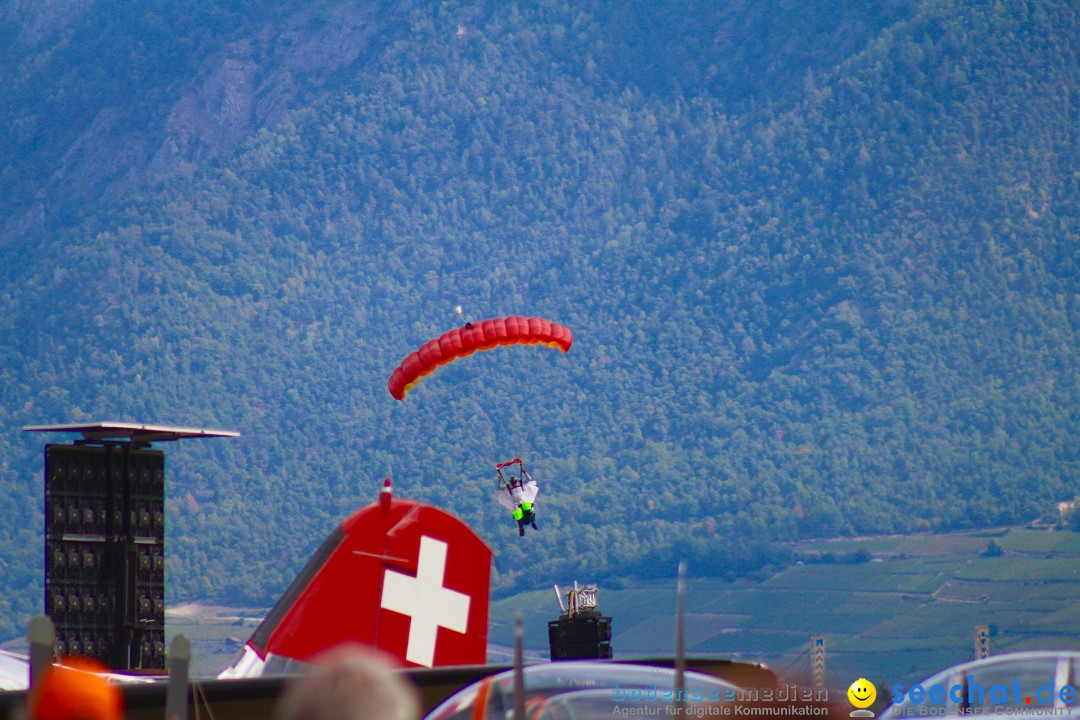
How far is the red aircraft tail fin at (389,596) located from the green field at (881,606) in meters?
91.5

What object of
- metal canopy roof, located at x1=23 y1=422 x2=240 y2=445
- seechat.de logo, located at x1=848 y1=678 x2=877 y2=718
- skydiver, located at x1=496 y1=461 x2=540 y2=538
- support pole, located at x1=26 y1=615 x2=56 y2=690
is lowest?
seechat.de logo, located at x1=848 y1=678 x2=877 y2=718

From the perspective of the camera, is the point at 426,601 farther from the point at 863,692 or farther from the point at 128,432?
the point at 128,432

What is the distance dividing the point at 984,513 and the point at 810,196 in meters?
71.1

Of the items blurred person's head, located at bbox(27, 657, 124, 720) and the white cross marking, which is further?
the white cross marking

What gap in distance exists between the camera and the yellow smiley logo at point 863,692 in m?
7.88

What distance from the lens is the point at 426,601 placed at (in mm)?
11633

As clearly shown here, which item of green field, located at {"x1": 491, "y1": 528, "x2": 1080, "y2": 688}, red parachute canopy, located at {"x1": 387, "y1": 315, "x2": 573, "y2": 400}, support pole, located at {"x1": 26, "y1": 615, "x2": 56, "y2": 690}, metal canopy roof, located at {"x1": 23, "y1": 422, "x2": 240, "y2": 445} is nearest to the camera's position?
support pole, located at {"x1": 26, "y1": 615, "x2": 56, "y2": 690}

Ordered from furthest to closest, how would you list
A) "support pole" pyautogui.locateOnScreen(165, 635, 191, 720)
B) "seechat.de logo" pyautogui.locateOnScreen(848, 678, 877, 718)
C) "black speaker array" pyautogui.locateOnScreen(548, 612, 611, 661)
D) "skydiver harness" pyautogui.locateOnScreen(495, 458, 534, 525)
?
1. "skydiver harness" pyautogui.locateOnScreen(495, 458, 534, 525)
2. "black speaker array" pyautogui.locateOnScreen(548, 612, 611, 661)
3. "seechat.de logo" pyautogui.locateOnScreen(848, 678, 877, 718)
4. "support pole" pyautogui.locateOnScreen(165, 635, 191, 720)

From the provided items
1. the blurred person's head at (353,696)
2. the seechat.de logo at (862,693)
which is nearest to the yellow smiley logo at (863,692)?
the seechat.de logo at (862,693)

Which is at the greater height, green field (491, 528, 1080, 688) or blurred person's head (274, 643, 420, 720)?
green field (491, 528, 1080, 688)

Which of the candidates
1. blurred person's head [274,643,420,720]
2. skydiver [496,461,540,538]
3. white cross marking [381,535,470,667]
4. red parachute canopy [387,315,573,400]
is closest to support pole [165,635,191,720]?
blurred person's head [274,643,420,720]

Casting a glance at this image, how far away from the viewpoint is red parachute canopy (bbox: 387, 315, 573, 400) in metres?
26.5

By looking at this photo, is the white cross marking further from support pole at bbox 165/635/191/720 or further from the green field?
the green field

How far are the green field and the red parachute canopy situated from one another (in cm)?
7682
